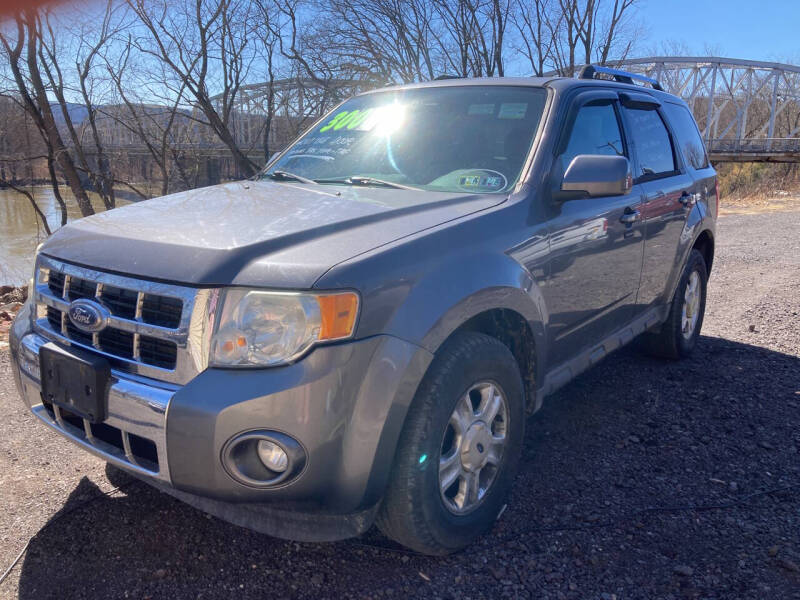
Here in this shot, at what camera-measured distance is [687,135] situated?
4.73m

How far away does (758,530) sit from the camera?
105 inches

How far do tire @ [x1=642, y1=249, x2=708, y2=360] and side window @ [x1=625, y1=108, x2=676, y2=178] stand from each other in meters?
0.74

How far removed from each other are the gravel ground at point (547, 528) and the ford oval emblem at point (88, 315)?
35.2 inches

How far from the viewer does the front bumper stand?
189 centimetres

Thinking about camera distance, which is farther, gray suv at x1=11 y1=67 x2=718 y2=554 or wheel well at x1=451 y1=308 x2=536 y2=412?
wheel well at x1=451 y1=308 x2=536 y2=412

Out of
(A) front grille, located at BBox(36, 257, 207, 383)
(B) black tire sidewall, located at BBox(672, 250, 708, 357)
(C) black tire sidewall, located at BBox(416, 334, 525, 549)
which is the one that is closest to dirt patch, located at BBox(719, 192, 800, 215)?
(B) black tire sidewall, located at BBox(672, 250, 708, 357)

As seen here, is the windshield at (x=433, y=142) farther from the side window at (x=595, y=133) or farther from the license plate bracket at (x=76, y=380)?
the license plate bracket at (x=76, y=380)

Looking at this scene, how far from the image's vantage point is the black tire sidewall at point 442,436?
7.22 ft

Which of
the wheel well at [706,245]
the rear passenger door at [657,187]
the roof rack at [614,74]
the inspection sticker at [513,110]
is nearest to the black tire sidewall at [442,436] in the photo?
the inspection sticker at [513,110]

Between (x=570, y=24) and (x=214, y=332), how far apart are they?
17.0 m

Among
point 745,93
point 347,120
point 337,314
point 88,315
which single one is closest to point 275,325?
point 337,314

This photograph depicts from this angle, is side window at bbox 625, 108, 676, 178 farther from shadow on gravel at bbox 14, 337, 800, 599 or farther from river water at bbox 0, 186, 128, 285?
river water at bbox 0, 186, 128, 285

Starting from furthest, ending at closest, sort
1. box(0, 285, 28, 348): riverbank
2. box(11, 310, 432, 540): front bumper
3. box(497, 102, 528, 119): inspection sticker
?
box(0, 285, 28, 348): riverbank
box(497, 102, 528, 119): inspection sticker
box(11, 310, 432, 540): front bumper

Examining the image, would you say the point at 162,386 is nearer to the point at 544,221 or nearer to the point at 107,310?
the point at 107,310
